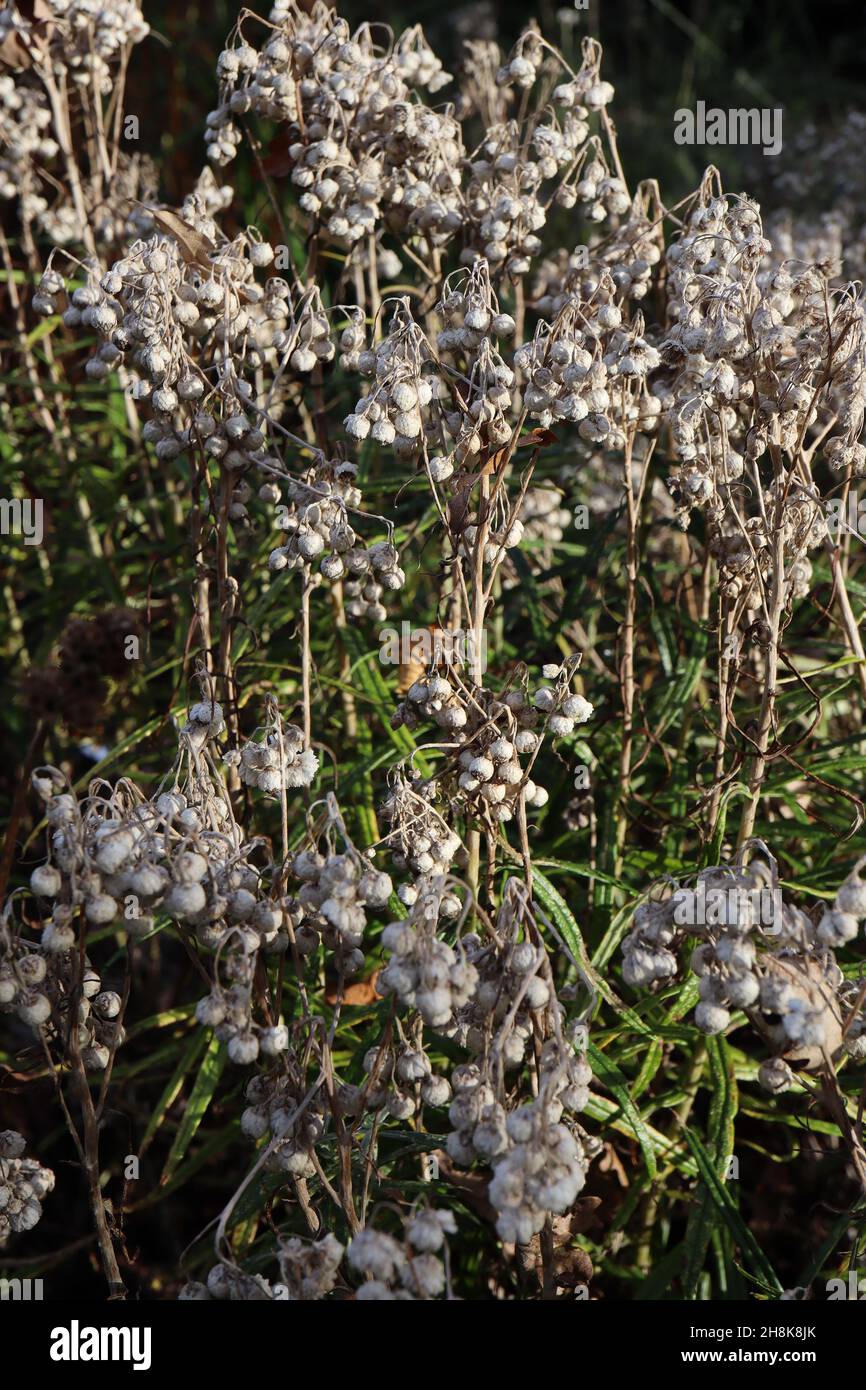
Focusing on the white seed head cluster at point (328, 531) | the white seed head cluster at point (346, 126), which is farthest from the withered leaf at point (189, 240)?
the white seed head cluster at point (328, 531)

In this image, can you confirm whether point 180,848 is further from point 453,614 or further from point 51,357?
point 51,357

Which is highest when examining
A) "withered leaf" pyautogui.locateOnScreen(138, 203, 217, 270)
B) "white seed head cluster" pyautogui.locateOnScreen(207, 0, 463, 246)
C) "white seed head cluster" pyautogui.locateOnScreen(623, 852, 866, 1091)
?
"white seed head cluster" pyautogui.locateOnScreen(207, 0, 463, 246)

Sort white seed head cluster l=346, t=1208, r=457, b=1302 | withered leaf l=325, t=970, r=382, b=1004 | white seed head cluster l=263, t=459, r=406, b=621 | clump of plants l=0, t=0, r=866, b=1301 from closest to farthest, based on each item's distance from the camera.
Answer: white seed head cluster l=346, t=1208, r=457, b=1302
clump of plants l=0, t=0, r=866, b=1301
white seed head cluster l=263, t=459, r=406, b=621
withered leaf l=325, t=970, r=382, b=1004

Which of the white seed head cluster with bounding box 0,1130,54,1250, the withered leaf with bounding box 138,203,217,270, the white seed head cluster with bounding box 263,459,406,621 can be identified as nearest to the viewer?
the white seed head cluster with bounding box 0,1130,54,1250

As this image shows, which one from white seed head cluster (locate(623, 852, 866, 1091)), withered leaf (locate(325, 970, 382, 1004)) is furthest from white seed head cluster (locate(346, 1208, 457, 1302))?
withered leaf (locate(325, 970, 382, 1004))

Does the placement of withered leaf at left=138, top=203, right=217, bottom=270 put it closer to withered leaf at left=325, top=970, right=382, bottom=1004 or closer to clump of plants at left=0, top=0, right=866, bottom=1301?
clump of plants at left=0, top=0, right=866, bottom=1301

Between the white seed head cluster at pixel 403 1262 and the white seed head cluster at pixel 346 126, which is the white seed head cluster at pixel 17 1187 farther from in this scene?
the white seed head cluster at pixel 346 126

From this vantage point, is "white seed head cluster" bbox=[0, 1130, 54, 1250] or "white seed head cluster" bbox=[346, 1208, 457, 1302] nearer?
"white seed head cluster" bbox=[346, 1208, 457, 1302]

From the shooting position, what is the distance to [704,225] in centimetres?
216

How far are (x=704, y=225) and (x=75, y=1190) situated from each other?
2.63 metres

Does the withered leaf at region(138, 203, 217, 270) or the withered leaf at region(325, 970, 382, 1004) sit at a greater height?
the withered leaf at region(138, 203, 217, 270)

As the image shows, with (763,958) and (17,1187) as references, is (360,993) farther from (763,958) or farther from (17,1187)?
(763,958)

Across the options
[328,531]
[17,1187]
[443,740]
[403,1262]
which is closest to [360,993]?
[443,740]

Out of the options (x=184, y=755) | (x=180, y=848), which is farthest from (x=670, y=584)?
(x=180, y=848)
